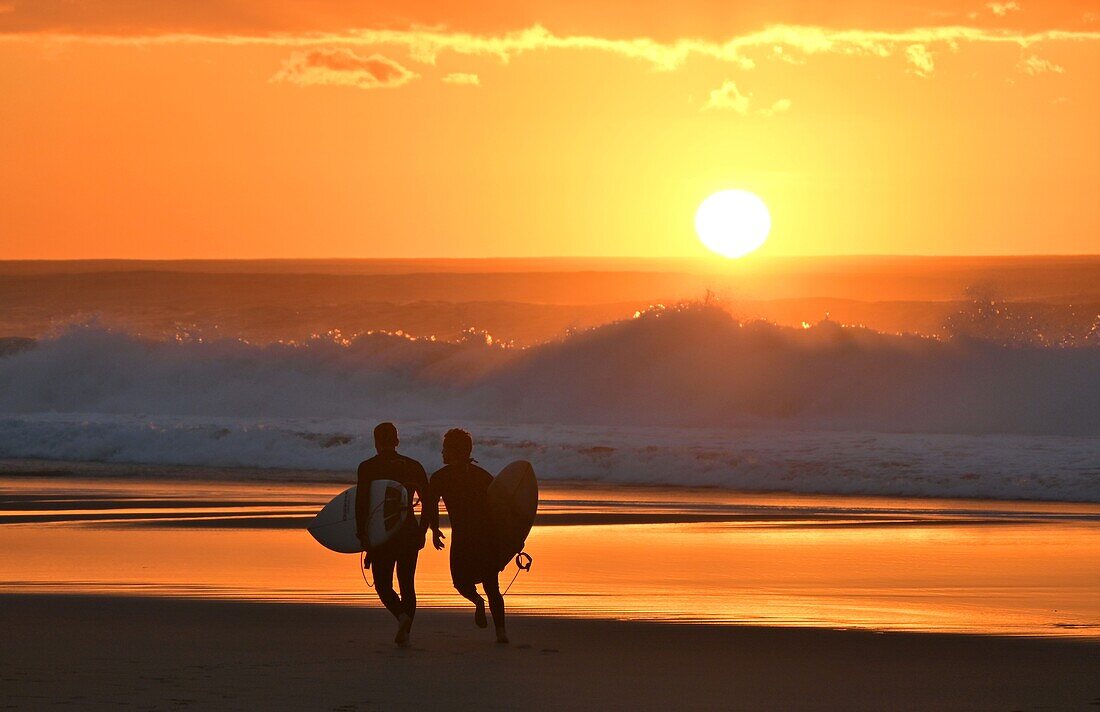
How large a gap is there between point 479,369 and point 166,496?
56.4 feet

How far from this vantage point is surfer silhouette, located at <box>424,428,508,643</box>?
30.1 ft

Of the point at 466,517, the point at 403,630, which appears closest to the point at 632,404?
the point at 466,517

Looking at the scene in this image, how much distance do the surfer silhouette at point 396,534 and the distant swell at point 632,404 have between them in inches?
483

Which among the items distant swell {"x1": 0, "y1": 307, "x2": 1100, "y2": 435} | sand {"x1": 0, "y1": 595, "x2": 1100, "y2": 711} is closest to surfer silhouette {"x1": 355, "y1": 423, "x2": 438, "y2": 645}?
sand {"x1": 0, "y1": 595, "x2": 1100, "y2": 711}

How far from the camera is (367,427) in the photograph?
91.4 feet

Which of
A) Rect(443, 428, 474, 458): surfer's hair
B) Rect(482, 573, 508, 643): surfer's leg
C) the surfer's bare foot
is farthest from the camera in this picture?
Rect(443, 428, 474, 458): surfer's hair

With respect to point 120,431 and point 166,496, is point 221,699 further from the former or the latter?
point 120,431

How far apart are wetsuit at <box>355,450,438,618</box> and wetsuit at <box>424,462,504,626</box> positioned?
0.10 metres

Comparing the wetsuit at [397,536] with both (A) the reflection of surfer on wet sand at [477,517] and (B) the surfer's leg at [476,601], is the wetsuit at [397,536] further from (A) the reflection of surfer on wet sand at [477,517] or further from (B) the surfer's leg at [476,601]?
(B) the surfer's leg at [476,601]

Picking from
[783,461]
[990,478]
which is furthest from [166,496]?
[990,478]

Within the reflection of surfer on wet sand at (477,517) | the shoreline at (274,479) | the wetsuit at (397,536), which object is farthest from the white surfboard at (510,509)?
the shoreline at (274,479)

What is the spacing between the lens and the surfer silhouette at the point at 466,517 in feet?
30.1

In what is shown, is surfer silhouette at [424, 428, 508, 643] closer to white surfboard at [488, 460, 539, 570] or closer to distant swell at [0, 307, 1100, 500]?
white surfboard at [488, 460, 539, 570]

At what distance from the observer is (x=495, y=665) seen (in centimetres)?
849
